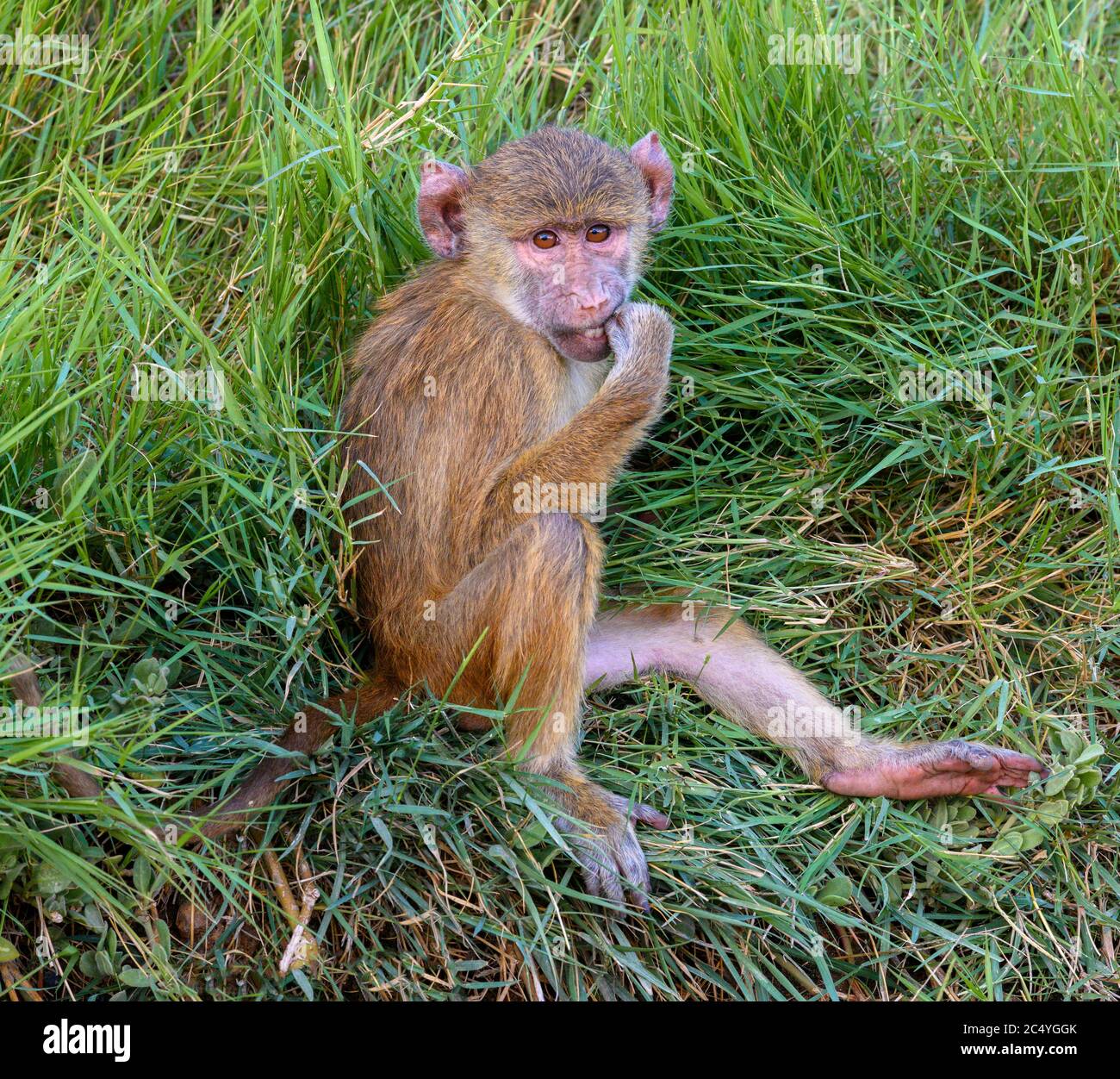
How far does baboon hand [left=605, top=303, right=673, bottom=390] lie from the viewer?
370cm

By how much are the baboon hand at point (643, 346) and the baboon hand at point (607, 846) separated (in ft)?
3.81

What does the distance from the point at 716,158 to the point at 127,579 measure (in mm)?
2361

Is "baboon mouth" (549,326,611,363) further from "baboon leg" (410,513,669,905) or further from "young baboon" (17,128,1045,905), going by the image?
"baboon leg" (410,513,669,905)

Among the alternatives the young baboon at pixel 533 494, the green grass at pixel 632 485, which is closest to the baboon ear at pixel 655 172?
the young baboon at pixel 533 494

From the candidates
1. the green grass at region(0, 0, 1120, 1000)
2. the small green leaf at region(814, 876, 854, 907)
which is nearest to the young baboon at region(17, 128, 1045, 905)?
the green grass at region(0, 0, 1120, 1000)

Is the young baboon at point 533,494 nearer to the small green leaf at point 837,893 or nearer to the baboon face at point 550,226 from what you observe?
the baboon face at point 550,226

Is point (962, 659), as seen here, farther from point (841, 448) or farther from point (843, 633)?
point (841, 448)

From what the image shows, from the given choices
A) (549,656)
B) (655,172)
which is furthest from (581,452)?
(655,172)

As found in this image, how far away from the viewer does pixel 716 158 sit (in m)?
4.41

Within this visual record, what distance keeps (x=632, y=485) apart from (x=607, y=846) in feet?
4.18

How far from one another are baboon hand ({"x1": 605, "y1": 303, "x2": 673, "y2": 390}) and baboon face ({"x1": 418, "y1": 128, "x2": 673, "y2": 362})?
8cm

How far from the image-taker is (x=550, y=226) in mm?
3877

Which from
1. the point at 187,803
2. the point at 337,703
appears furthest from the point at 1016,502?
the point at 187,803

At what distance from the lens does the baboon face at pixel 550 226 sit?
3.82 metres
